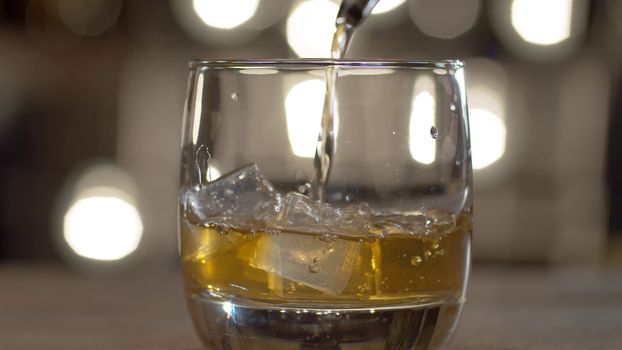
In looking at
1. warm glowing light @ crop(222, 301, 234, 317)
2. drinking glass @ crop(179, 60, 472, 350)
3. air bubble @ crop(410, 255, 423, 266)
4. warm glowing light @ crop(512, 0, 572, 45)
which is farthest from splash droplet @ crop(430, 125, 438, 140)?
warm glowing light @ crop(512, 0, 572, 45)

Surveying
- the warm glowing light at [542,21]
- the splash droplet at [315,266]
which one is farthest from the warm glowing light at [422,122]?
the warm glowing light at [542,21]

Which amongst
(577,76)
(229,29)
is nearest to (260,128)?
(229,29)

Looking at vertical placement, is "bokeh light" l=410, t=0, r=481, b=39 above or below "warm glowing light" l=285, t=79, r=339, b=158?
above

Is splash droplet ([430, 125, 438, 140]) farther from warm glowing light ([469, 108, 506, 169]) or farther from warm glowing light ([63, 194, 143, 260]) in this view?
warm glowing light ([63, 194, 143, 260])

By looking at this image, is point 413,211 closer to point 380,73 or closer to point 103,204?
point 380,73

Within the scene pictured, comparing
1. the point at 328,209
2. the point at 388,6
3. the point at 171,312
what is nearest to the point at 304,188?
the point at 328,209

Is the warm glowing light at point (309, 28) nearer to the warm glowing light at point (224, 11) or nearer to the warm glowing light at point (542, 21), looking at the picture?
the warm glowing light at point (224, 11)
